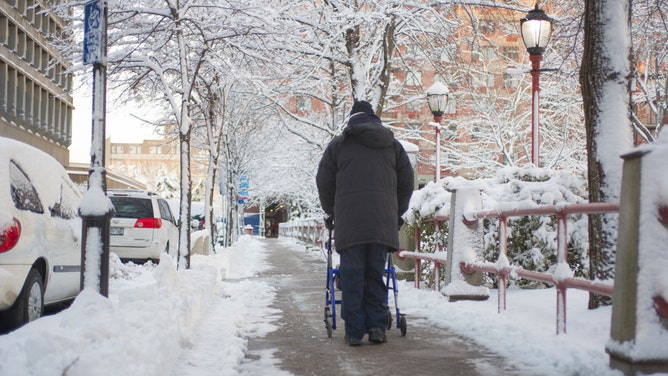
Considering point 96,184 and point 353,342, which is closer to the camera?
point 353,342

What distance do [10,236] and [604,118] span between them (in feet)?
17.0

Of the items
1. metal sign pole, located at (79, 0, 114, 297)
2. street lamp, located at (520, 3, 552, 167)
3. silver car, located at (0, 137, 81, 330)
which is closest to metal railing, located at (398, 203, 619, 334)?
metal sign pole, located at (79, 0, 114, 297)

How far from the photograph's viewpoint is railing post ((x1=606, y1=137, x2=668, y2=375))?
3.93m

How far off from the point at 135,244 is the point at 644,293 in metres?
13.5

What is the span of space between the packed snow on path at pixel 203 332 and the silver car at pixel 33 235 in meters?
0.99

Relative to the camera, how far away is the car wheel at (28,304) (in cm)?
648

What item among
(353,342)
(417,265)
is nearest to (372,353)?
(353,342)

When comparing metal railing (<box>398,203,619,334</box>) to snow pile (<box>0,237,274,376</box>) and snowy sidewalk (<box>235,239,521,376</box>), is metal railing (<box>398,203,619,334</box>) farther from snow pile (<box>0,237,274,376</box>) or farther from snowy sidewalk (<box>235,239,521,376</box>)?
snow pile (<box>0,237,274,376</box>)

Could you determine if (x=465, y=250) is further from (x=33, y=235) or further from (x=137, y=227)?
(x=137, y=227)

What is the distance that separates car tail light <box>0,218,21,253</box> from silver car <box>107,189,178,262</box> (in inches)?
380

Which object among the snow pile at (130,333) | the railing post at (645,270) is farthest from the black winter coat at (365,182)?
the railing post at (645,270)

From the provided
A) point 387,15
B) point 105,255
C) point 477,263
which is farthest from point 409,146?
point 105,255

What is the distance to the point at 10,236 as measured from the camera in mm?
6312

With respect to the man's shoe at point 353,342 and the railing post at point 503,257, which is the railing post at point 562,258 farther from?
the man's shoe at point 353,342
